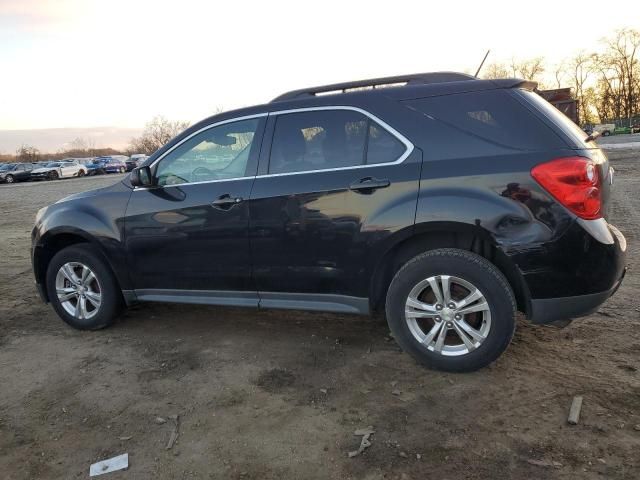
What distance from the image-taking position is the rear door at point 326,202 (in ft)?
11.3

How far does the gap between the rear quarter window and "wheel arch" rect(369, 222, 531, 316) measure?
1.69 feet

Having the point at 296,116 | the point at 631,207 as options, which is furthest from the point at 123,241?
the point at 631,207

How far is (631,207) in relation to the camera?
889 centimetres

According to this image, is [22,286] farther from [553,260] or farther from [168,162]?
[553,260]

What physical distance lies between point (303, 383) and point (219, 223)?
135 centimetres

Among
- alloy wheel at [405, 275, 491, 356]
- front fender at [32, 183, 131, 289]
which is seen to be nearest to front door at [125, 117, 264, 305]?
front fender at [32, 183, 131, 289]

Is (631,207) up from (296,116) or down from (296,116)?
down

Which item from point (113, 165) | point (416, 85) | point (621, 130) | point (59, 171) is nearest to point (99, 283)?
point (416, 85)

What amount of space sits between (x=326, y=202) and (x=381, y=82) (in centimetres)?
101

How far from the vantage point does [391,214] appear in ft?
11.1

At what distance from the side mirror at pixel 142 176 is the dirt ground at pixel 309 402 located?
4.39 feet

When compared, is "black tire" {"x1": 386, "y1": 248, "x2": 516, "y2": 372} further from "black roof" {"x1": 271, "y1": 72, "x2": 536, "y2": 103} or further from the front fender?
the front fender

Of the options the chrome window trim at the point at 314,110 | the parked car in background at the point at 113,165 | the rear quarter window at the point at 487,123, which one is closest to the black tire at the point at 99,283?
the chrome window trim at the point at 314,110

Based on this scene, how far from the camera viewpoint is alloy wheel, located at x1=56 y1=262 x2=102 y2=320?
183 inches
